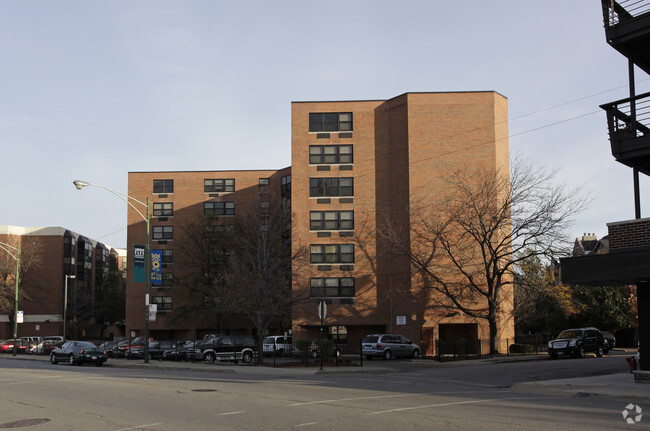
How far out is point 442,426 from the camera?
10.5m

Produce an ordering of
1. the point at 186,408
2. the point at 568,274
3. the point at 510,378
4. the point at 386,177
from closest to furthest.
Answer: the point at 186,408 → the point at 568,274 → the point at 510,378 → the point at 386,177

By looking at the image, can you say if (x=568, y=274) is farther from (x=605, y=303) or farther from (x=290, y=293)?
(x=605, y=303)

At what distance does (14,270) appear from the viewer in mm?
75062

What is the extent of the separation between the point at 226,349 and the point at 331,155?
1966cm

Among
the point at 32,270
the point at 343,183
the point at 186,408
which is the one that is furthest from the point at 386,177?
the point at 32,270

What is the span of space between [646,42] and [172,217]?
53272mm

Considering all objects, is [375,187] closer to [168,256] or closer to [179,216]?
[179,216]

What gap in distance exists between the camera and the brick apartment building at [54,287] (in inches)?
3222

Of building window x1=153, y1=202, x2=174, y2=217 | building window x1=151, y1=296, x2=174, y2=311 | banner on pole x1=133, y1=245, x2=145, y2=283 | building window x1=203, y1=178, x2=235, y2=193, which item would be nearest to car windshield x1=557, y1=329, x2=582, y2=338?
banner on pole x1=133, y1=245, x2=145, y2=283

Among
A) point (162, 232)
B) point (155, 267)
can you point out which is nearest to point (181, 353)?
point (155, 267)

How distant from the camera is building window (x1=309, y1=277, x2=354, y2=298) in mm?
47531

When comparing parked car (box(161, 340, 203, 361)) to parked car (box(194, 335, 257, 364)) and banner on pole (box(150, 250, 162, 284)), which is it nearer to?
parked car (box(194, 335, 257, 364))

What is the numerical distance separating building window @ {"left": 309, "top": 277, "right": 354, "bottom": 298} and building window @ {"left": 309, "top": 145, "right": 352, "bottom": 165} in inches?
371

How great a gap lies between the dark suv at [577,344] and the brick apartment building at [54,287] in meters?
61.6
